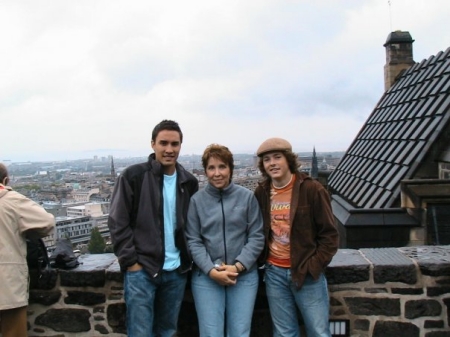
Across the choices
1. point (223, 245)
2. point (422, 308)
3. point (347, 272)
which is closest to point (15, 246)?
point (223, 245)

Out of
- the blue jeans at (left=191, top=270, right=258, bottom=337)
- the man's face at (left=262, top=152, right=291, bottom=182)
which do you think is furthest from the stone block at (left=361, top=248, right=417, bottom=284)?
the man's face at (left=262, top=152, right=291, bottom=182)

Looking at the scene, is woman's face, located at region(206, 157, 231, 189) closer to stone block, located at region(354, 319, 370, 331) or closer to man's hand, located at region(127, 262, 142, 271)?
man's hand, located at region(127, 262, 142, 271)

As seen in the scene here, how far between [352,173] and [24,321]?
1003 centimetres

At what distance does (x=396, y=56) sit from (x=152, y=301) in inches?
621

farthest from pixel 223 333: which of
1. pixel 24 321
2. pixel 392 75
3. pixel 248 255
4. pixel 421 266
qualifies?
pixel 392 75

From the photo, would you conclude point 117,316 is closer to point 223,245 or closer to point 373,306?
point 223,245

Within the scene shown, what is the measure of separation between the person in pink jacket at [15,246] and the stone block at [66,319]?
0.56 m

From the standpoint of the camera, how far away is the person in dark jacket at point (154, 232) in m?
2.95

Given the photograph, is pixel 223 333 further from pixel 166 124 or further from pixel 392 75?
pixel 392 75

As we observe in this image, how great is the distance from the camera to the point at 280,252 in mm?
3098

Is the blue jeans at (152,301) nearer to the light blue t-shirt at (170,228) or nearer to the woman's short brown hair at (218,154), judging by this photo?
the light blue t-shirt at (170,228)

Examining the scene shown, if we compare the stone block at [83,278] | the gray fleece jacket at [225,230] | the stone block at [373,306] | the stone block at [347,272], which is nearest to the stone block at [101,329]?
the stone block at [83,278]

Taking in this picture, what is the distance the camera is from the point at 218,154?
120 inches

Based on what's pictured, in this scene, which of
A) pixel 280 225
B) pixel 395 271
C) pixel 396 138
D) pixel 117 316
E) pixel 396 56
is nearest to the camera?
pixel 280 225
